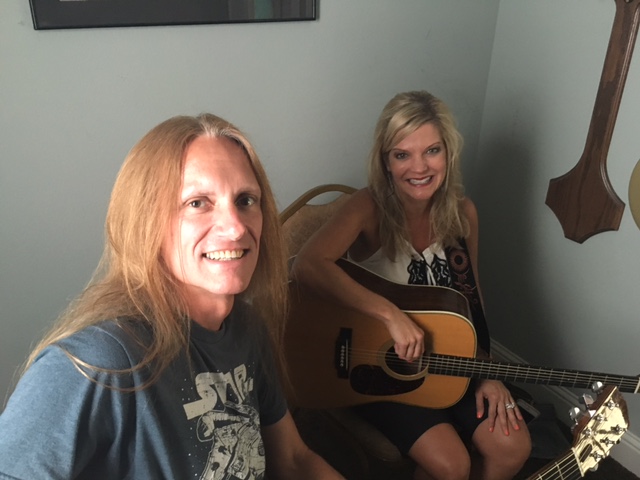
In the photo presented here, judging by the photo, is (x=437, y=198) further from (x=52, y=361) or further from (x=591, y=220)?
(x=52, y=361)

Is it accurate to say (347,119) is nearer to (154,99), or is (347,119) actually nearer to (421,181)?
(421,181)

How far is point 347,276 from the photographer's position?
1.39m

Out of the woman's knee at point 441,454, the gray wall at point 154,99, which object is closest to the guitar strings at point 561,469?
the woman's knee at point 441,454

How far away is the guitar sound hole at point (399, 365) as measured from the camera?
4.59 feet

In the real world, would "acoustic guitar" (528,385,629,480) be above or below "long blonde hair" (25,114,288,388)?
below

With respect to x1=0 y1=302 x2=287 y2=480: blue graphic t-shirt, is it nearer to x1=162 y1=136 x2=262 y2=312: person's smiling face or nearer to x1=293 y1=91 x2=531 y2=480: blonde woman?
x1=162 y1=136 x2=262 y2=312: person's smiling face

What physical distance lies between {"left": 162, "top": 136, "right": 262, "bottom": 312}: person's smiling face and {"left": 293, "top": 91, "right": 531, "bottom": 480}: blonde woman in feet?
1.81

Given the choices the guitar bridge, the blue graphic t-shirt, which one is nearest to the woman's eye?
the blue graphic t-shirt

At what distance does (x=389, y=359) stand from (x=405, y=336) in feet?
0.39

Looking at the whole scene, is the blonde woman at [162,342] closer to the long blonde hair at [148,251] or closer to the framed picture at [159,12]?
the long blonde hair at [148,251]

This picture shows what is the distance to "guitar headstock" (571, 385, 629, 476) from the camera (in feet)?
3.53

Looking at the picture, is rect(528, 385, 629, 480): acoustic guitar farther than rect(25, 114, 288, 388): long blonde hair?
Yes

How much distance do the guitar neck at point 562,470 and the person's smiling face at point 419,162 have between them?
722 millimetres

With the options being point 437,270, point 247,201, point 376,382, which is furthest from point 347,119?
point 247,201
